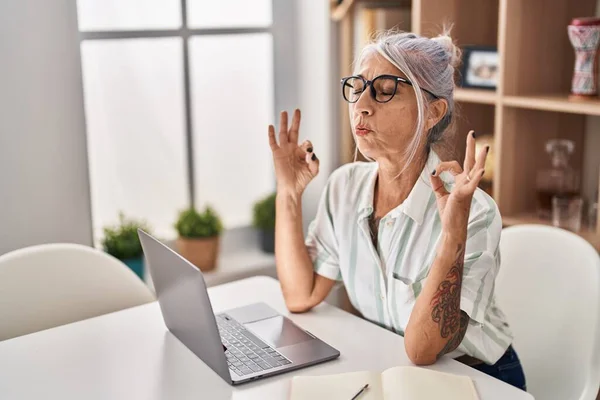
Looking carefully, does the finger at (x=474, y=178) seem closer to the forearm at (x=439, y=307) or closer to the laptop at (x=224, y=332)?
the forearm at (x=439, y=307)

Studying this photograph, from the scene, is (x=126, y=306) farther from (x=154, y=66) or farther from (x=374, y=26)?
(x=374, y=26)

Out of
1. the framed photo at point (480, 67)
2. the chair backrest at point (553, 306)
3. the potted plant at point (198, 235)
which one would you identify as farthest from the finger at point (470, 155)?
the potted plant at point (198, 235)

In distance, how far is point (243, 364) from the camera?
5.09 ft

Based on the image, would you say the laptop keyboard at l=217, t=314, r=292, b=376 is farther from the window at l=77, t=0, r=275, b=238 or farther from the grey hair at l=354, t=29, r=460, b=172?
the window at l=77, t=0, r=275, b=238

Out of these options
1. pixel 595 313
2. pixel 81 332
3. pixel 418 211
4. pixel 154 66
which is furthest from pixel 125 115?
pixel 595 313

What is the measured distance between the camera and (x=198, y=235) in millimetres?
2670

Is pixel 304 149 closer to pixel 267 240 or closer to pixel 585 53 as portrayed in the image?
pixel 585 53

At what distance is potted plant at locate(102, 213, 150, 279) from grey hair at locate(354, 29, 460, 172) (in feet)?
3.49

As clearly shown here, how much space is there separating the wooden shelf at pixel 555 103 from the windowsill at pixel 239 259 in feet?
3.18

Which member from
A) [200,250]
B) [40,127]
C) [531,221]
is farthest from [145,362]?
[531,221]

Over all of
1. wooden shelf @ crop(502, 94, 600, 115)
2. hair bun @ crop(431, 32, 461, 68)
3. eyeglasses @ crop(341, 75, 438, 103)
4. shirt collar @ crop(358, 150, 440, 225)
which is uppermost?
hair bun @ crop(431, 32, 461, 68)

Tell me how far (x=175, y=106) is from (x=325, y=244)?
105 cm

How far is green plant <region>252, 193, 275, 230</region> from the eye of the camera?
283 cm

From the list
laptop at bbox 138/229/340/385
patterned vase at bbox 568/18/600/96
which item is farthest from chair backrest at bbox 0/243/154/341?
patterned vase at bbox 568/18/600/96
